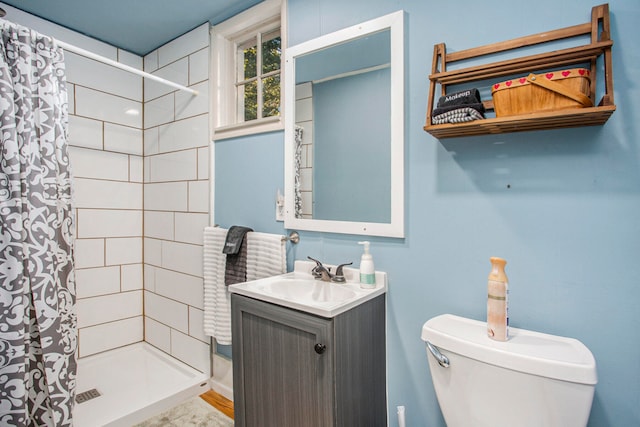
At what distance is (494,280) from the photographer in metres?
0.99

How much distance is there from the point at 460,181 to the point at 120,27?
2.15 metres

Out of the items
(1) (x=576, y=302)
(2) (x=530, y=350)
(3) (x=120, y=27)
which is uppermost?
(3) (x=120, y=27)

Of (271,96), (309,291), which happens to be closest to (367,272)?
(309,291)

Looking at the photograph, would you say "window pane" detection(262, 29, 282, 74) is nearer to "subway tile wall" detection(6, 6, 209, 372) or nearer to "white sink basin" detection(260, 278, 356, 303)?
"subway tile wall" detection(6, 6, 209, 372)

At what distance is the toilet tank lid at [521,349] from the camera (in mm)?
823

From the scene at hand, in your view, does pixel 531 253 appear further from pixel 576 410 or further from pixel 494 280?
pixel 576 410

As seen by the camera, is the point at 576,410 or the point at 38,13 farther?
the point at 38,13

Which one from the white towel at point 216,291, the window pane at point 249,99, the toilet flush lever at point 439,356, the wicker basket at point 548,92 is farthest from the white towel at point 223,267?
the wicker basket at point 548,92

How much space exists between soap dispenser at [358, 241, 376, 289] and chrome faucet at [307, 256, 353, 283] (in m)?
A: 0.09

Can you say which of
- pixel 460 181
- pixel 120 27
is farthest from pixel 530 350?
pixel 120 27

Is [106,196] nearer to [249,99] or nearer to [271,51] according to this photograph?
[249,99]

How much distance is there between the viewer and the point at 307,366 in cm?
112

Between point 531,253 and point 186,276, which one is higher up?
point 531,253

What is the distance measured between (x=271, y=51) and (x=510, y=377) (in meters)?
1.79
